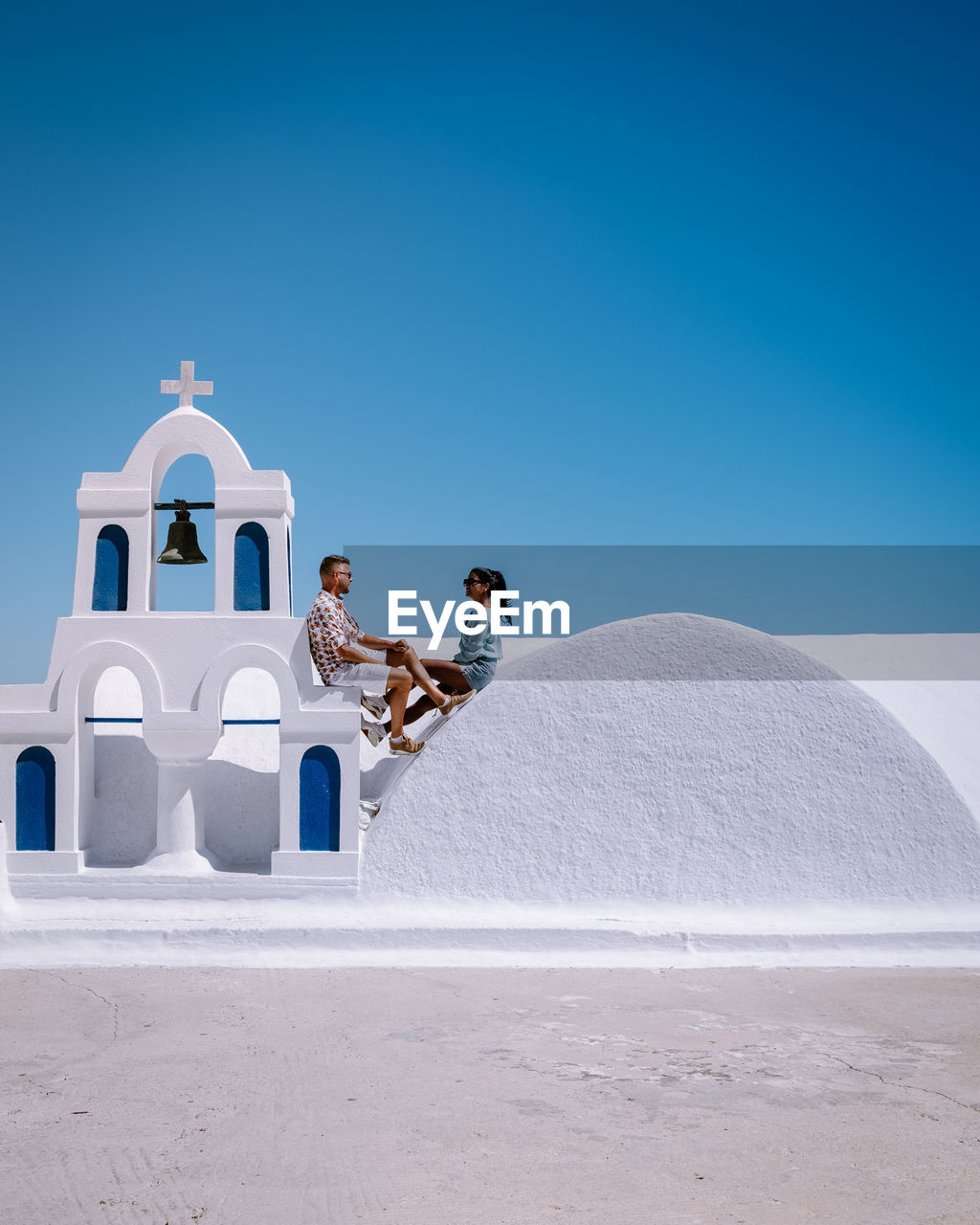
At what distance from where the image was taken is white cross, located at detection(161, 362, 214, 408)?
8211 millimetres

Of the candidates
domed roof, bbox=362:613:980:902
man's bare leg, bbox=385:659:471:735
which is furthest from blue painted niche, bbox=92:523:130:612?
domed roof, bbox=362:613:980:902

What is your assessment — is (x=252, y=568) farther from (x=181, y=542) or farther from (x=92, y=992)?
(x=92, y=992)

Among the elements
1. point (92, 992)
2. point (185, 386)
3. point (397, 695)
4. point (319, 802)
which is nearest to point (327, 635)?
point (397, 695)

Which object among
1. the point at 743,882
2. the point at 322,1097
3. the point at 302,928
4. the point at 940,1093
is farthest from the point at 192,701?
the point at 940,1093

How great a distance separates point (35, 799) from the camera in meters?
7.82

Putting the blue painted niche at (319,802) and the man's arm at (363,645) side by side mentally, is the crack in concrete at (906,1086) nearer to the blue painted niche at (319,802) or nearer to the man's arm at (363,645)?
the blue painted niche at (319,802)

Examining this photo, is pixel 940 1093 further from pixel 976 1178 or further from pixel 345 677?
pixel 345 677

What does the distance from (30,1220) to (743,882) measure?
5325 mm

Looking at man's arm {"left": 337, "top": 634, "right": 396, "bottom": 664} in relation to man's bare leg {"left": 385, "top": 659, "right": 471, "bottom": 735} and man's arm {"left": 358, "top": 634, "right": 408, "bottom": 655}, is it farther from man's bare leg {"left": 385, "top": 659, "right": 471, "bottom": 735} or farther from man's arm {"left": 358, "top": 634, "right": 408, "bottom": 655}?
man's bare leg {"left": 385, "top": 659, "right": 471, "bottom": 735}

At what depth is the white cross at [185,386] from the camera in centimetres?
821

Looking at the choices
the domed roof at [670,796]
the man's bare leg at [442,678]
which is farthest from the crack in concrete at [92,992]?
the man's bare leg at [442,678]

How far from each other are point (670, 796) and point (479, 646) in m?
1.86

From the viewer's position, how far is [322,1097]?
4789mm

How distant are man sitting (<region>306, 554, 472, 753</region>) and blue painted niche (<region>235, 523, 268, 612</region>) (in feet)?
1.39
